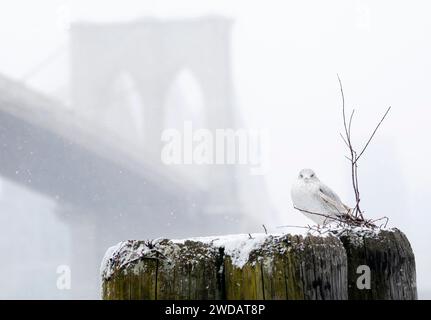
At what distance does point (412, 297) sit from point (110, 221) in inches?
1574

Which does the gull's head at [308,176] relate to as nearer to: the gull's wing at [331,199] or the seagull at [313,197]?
the seagull at [313,197]

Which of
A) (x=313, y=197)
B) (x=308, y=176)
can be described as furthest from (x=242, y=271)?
(x=308, y=176)

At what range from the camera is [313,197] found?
385 cm

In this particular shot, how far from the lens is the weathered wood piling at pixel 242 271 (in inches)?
49.1

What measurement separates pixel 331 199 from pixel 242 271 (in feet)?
7.91

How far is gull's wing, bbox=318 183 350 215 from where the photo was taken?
356cm

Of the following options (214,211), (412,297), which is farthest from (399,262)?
(214,211)

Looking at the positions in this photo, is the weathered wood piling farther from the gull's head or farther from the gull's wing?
the gull's head

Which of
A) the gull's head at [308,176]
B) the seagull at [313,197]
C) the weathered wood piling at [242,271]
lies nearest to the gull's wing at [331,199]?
the seagull at [313,197]

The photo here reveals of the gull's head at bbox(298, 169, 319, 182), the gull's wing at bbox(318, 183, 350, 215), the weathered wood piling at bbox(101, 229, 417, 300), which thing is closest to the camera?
the weathered wood piling at bbox(101, 229, 417, 300)

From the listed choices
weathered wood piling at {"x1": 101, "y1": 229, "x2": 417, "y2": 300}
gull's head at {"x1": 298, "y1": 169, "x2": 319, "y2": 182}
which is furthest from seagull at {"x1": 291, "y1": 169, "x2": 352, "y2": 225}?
weathered wood piling at {"x1": 101, "y1": 229, "x2": 417, "y2": 300}

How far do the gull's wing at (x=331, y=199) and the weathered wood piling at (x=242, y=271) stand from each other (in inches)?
85.4

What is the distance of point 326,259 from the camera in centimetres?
127

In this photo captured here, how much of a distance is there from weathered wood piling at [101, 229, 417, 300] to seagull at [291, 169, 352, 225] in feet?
7.27
